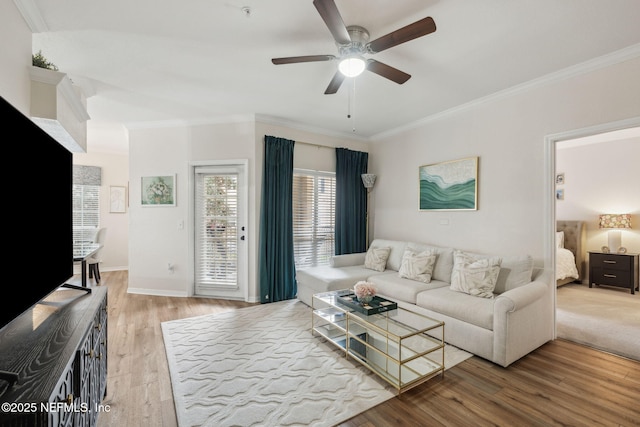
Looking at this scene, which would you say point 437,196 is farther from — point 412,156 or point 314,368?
point 314,368

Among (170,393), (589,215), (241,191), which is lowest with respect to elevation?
(170,393)

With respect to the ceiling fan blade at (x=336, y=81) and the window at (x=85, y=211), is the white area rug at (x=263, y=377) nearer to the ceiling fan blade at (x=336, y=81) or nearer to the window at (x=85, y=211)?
the ceiling fan blade at (x=336, y=81)

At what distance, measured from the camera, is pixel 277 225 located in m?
4.37

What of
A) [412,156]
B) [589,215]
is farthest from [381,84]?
[589,215]

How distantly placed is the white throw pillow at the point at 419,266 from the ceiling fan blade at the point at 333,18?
2.69 meters

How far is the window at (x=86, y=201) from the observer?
242 inches

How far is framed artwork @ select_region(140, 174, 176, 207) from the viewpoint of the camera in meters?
4.48

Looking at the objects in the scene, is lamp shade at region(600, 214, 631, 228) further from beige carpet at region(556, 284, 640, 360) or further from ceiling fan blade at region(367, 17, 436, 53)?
ceiling fan blade at region(367, 17, 436, 53)

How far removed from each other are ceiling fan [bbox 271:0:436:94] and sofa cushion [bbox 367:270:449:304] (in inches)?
87.4

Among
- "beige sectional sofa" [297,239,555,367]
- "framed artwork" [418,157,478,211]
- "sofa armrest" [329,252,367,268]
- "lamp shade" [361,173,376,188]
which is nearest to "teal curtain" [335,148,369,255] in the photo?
"lamp shade" [361,173,376,188]

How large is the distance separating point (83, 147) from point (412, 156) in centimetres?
433

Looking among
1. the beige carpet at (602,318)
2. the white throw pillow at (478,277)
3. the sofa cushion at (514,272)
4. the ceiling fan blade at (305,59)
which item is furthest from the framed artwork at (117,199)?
the beige carpet at (602,318)

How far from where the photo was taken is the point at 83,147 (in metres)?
3.17

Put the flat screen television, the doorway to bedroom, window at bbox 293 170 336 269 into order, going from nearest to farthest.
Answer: the flat screen television, the doorway to bedroom, window at bbox 293 170 336 269
